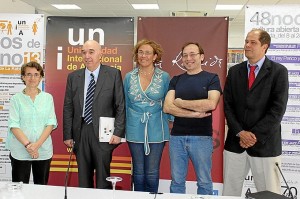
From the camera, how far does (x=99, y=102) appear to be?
3.02 m

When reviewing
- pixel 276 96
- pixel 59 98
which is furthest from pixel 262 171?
pixel 59 98

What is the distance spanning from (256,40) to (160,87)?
2.80ft

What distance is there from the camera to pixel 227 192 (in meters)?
2.89

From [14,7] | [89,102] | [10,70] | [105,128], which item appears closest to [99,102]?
[89,102]

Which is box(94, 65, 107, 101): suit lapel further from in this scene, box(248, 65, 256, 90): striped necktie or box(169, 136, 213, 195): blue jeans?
box(248, 65, 256, 90): striped necktie

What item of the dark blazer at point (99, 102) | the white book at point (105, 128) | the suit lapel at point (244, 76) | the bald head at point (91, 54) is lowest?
the white book at point (105, 128)

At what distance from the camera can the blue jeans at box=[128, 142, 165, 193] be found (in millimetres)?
3037

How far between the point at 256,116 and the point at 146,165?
99cm

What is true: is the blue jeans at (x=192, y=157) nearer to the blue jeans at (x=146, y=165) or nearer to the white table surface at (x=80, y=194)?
the blue jeans at (x=146, y=165)

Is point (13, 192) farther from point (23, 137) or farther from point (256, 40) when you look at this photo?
point (256, 40)

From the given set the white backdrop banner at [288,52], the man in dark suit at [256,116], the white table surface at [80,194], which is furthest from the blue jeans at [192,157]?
the white backdrop banner at [288,52]

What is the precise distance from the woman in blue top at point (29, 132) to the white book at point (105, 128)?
1.47 ft

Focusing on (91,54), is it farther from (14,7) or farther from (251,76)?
(14,7)

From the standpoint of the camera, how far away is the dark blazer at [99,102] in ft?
9.91
